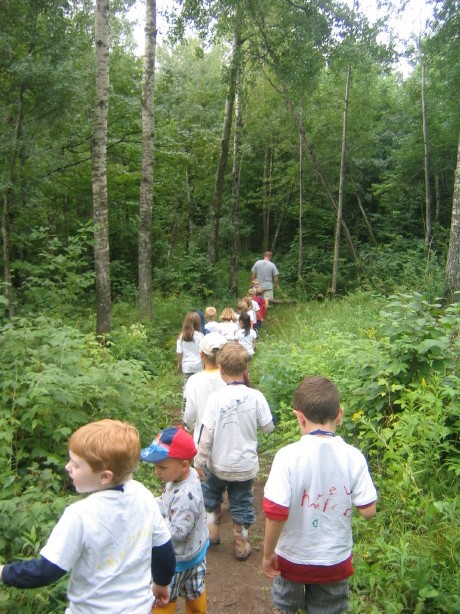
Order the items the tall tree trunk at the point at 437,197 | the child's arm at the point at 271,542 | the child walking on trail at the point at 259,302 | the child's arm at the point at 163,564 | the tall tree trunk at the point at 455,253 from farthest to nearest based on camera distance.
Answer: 1. the tall tree trunk at the point at 437,197
2. the child walking on trail at the point at 259,302
3. the tall tree trunk at the point at 455,253
4. the child's arm at the point at 271,542
5. the child's arm at the point at 163,564

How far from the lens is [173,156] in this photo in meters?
16.2

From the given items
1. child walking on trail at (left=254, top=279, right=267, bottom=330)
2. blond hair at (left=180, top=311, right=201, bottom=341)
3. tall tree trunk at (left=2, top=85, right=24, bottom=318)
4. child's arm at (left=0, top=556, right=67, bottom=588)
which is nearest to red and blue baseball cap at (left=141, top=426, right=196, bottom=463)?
child's arm at (left=0, top=556, right=67, bottom=588)

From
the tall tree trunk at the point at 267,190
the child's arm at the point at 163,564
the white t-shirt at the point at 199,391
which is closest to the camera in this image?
the child's arm at the point at 163,564

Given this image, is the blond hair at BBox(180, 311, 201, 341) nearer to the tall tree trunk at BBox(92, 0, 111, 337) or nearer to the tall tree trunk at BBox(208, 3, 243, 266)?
the tall tree trunk at BBox(92, 0, 111, 337)

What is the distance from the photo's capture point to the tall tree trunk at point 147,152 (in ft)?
40.1

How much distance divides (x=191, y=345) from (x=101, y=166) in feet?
15.9

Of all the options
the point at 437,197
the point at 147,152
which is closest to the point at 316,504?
the point at 147,152

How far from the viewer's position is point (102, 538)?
2041 mm

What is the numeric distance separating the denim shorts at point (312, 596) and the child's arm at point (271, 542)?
0.41 feet

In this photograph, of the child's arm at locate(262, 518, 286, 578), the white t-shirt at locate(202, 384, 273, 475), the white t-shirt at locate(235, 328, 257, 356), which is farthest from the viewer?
the white t-shirt at locate(235, 328, 257, 356)

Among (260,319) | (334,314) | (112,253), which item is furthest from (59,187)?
(334,314)

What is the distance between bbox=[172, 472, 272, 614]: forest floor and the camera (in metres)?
3.80

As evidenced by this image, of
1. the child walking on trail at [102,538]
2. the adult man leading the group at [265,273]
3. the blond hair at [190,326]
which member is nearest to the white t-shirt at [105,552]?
the child walking on trail at [102,538]

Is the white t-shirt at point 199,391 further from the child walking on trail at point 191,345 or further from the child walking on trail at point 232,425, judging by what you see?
the child walking on trail at point 191,345
